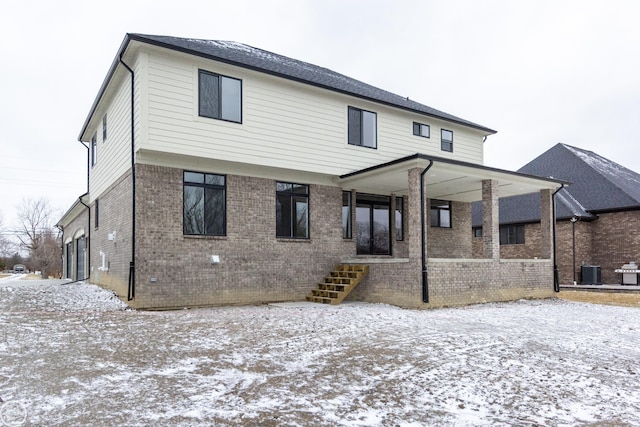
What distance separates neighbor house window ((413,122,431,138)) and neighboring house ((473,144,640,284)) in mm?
7025

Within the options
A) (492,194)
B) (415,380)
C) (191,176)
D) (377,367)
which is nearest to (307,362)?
(377,367)

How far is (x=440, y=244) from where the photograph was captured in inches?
637

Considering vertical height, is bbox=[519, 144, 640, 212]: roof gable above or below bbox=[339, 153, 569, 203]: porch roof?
above

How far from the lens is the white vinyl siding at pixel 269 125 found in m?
10.3

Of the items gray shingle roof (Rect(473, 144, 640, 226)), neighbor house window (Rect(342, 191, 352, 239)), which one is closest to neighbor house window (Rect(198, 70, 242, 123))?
neighbor house window (Rect(342, 191, 352, 239))

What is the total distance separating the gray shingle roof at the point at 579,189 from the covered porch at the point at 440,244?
25.6ft

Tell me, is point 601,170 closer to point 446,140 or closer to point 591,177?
point 591,177

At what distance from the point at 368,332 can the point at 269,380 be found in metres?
3.17

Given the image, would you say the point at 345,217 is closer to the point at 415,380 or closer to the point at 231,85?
the point at 231,85

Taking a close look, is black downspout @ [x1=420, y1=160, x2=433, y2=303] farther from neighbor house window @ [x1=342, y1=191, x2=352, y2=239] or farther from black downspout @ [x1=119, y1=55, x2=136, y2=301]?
black downspout @ [x1=119, y1=55, x2=136, y2=301]

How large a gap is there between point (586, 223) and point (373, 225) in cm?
1224

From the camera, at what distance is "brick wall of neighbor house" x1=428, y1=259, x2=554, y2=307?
1095 centimetres

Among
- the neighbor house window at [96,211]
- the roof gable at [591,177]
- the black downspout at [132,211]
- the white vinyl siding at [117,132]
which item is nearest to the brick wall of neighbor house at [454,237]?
the roof gable at [591,177]

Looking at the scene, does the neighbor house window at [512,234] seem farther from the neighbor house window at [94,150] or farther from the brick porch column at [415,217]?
the neighbor house window at [94,150]
